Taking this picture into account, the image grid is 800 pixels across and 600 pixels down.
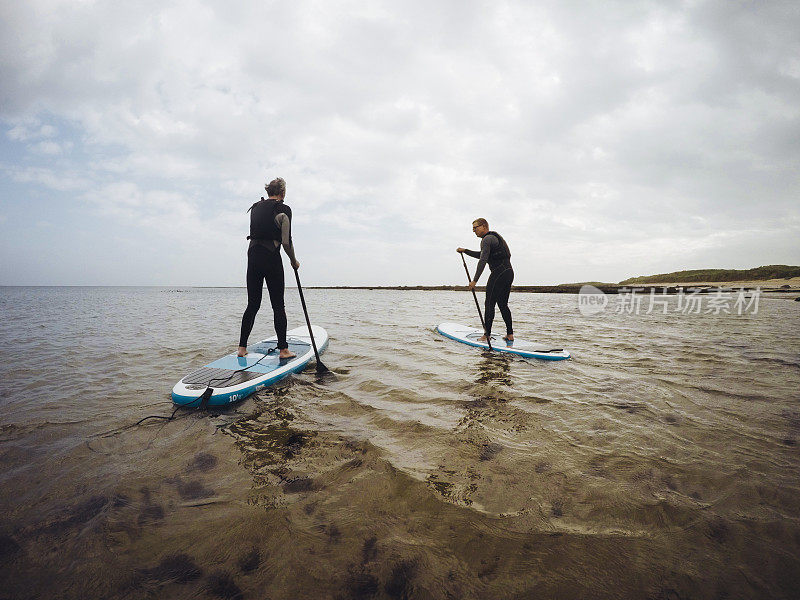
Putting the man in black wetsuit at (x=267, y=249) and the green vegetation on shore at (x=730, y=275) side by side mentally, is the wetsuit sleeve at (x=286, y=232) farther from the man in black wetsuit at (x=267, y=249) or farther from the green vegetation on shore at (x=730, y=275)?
the green vegetation on shore at (x=730, y=275)

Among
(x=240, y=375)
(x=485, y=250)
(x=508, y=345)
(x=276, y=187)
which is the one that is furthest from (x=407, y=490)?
(x=485, y=250)

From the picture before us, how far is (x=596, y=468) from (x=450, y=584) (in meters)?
1.64

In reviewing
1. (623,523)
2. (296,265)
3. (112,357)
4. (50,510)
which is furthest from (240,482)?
(112,357)

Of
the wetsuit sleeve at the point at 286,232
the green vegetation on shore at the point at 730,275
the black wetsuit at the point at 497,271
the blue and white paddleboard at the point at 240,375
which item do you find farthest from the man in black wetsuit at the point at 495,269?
the green vegetation on shore at the point at 730,275

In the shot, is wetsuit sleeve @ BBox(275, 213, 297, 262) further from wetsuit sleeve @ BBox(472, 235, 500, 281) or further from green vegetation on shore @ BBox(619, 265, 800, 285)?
green vegetation on shore @ BBox(619, 265, 800, 285)

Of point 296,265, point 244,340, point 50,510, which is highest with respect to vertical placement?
point 296,265

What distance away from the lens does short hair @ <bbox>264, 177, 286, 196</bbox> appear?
539cm

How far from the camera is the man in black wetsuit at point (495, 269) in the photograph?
24.2 feet

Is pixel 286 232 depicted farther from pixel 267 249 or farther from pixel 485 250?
pixel 485 250

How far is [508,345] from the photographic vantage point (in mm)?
7289

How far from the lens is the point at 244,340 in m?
5.28

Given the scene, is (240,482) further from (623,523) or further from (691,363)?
(691,363)

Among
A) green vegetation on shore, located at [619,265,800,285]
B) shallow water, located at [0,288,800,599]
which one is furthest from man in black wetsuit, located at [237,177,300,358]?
green vegetation on shore, located at [619,265,800,285]

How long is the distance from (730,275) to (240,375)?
78.2 meters
